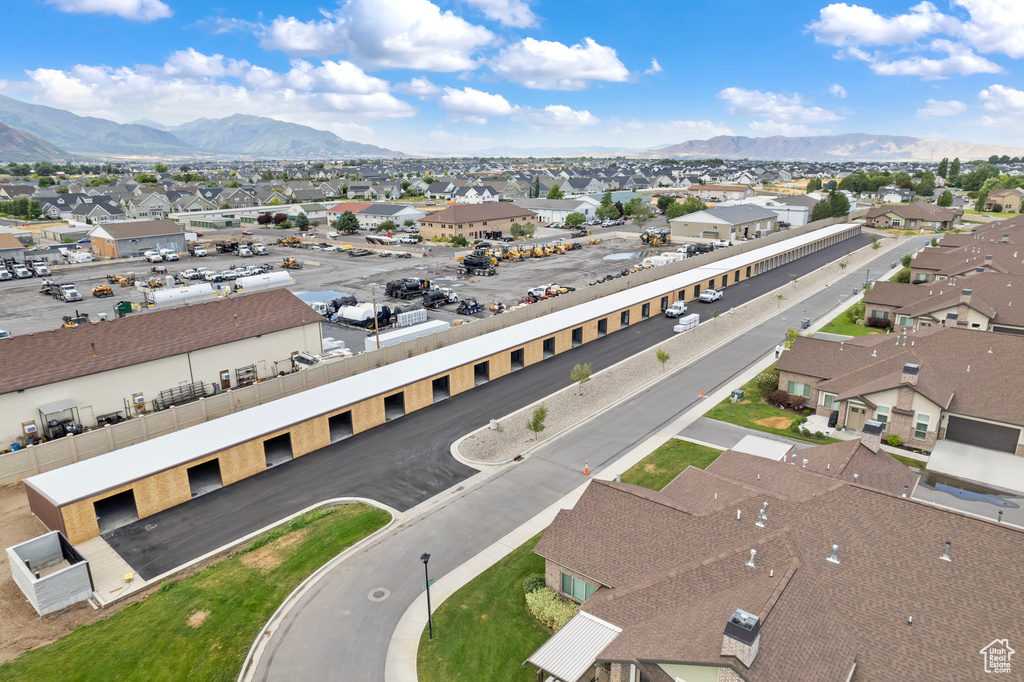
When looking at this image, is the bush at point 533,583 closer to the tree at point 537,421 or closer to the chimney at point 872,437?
the tree at point 537,421

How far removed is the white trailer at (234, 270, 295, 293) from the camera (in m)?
76.9

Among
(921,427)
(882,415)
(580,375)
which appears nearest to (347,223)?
(580,375)

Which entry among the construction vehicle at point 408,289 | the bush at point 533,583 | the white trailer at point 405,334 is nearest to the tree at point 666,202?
the construction vehicle at point 408,289

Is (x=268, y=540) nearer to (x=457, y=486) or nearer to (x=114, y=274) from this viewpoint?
(x=457, y=486)

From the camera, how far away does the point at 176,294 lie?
70.1 meters

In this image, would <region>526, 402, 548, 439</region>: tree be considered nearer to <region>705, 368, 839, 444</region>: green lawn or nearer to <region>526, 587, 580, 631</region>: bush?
<region>705, 368, 839, 444</region>: green lawn

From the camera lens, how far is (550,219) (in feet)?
474

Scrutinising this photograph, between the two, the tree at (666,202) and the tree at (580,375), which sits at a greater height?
the tree at (666,202)

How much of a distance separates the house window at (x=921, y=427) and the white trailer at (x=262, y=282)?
71.2 meters

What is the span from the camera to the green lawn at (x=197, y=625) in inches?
789

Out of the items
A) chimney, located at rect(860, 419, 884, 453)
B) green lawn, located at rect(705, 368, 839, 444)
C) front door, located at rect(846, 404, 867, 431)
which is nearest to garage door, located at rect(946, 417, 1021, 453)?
front door, located at rect(846, 404, 867, 431)

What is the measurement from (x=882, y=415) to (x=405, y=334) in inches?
1430

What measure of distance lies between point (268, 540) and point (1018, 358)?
152ft

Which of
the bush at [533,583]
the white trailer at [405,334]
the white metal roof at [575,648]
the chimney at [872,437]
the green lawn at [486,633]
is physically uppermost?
the chimney at [872,437]
